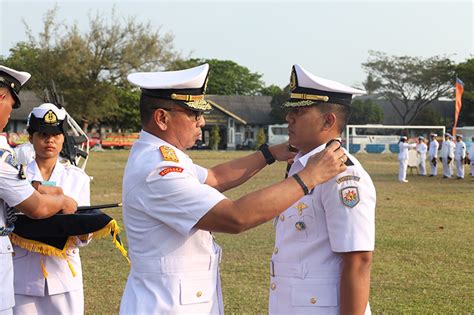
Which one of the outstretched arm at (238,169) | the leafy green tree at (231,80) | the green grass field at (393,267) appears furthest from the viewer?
the leafy green tree at (231,80)

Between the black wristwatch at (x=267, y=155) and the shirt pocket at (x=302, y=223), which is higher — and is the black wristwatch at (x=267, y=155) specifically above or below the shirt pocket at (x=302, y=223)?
above

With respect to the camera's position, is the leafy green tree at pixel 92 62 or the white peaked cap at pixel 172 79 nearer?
the white peaked cap at pixel 172 79

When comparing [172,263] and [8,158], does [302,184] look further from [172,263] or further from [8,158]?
[8,158]

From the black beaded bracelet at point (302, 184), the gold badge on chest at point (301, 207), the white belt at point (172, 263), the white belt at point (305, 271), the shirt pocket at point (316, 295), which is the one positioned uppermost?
the black beaded bracelet at point (302, 184)

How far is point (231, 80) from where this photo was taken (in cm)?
8550

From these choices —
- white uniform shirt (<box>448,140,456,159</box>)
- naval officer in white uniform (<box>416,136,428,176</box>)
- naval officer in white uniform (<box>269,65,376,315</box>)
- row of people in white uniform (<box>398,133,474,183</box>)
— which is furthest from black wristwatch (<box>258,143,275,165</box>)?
naval officer in white uniform (<box>416,136,428,176</box>)

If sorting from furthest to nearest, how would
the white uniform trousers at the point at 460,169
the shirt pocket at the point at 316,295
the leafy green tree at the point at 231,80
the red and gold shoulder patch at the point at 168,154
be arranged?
the leafy green tree at the point at 231,80
the white uniform trousers at the point at 460,169
the shirt pocket at the point at 316,295
the red and gold shoulder patch at the point at 168,154

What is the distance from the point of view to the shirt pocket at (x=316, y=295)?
2.82 m

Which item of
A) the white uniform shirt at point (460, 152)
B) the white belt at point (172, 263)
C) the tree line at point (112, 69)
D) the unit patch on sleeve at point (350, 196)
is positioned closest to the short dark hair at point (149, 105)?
the white belt at point (172, 263)

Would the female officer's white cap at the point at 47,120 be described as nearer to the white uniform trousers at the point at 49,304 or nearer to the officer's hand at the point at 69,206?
the officer's hand at the point at 69,206

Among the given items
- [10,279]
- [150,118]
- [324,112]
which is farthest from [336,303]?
[10,279]

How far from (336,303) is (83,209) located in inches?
71.9

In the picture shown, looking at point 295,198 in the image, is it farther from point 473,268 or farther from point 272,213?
point 473,268

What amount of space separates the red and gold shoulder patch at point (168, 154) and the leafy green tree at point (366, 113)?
6147 centimetres
